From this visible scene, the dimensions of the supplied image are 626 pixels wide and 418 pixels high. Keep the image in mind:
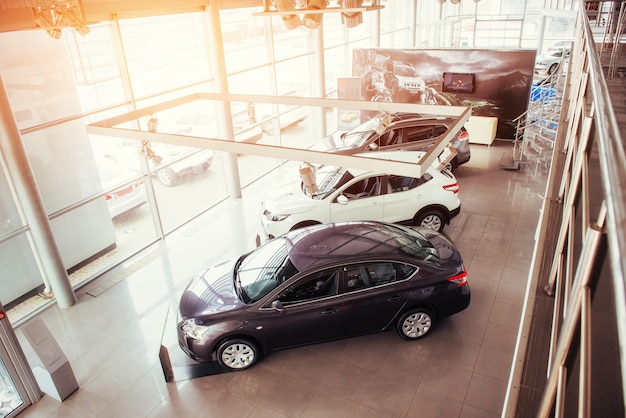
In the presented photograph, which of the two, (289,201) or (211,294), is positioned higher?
(289,201)

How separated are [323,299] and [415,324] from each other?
4.62ft

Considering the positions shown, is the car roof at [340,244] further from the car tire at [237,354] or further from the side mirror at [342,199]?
the side mirror at [342,199]

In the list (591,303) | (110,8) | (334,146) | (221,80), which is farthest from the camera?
(334,146)

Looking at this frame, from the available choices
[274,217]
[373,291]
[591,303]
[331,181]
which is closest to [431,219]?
[331,181]

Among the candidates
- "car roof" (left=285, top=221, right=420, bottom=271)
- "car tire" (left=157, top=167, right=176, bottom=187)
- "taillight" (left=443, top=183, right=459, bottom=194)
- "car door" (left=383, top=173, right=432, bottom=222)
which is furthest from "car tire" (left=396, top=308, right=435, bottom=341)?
"car tire" (left=157, top=167, right=176, bottom=187)

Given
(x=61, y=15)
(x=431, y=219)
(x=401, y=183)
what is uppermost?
(x=61, y=15)

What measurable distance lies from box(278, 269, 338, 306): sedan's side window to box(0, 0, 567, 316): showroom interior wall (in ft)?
15.2

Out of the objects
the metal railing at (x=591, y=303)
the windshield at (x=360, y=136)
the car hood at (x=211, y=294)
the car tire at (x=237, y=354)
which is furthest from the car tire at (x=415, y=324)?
the windshield at (x=360, y=136)

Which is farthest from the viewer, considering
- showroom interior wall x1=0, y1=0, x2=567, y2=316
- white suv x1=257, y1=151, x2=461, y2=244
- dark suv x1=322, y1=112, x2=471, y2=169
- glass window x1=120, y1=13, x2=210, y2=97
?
dark suv x1=322, y1=112, x2=471, y2=169

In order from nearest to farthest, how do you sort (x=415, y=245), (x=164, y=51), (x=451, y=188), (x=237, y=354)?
(x=237, y=354) < (x=415, y=245) < (x=451, y=188) < (x=164, y=51)

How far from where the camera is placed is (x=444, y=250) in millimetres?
6746

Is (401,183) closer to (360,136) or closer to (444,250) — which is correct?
(444,250)

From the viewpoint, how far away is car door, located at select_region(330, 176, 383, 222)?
8.74m

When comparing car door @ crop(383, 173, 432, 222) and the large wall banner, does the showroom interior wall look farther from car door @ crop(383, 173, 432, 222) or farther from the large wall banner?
car door @ crop(383, 173, 432, 222)
